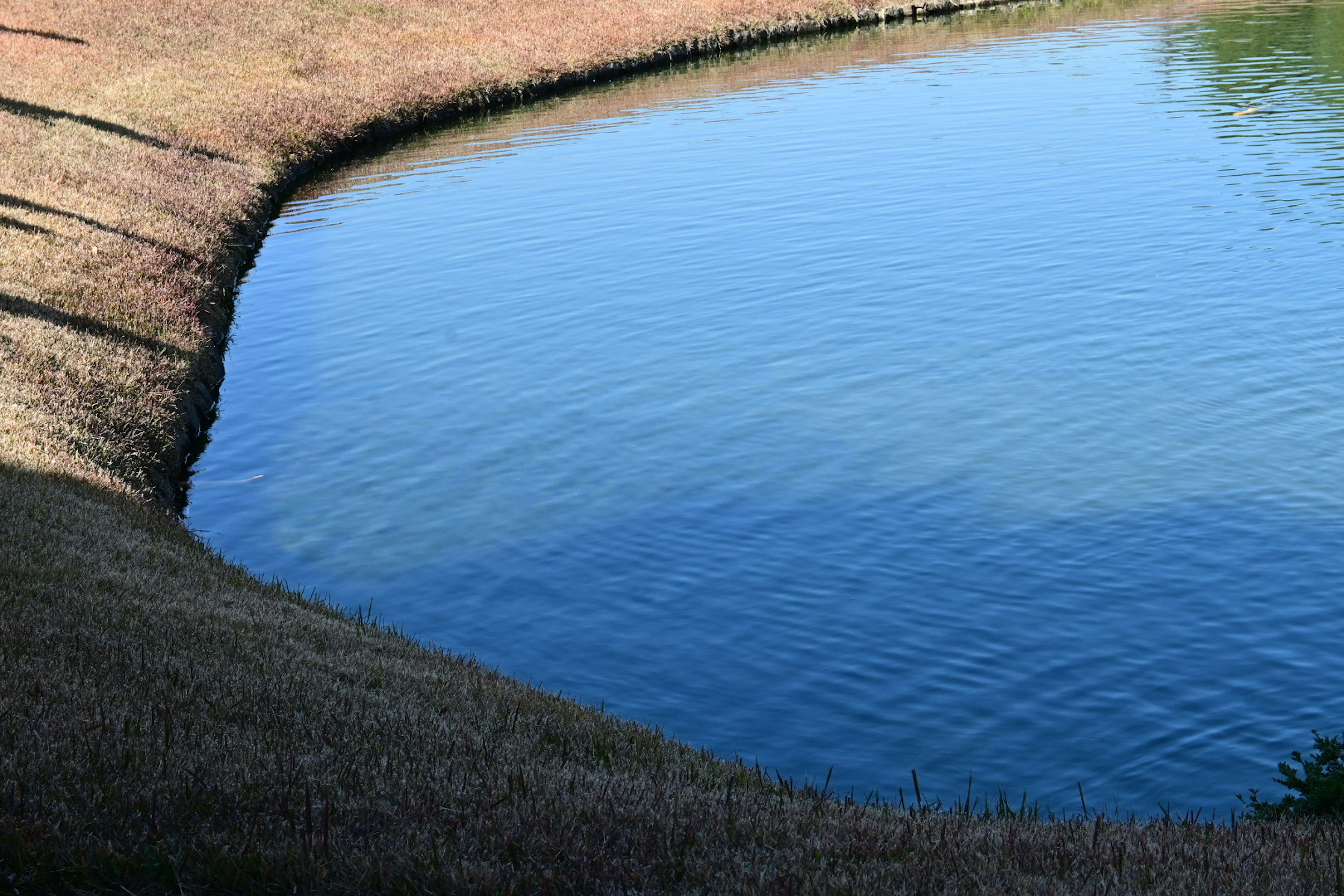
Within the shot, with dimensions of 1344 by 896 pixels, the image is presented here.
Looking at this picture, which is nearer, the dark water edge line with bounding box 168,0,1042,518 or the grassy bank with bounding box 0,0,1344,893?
the grassy bank with bounding box 0,0,1344,893

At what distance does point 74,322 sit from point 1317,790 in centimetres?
2038

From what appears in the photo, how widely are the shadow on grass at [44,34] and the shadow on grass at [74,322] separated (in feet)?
113

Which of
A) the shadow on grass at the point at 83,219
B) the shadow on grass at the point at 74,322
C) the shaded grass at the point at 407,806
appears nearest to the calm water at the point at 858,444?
the shadow on grass at the point at 74,322

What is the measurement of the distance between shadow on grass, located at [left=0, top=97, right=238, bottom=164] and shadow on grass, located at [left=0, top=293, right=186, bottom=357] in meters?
18.0

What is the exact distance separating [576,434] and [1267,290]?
13.2m

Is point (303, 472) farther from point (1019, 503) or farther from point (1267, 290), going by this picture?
point (1267, 290)

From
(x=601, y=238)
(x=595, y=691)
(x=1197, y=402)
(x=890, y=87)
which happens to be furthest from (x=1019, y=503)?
(x=890, y=87)

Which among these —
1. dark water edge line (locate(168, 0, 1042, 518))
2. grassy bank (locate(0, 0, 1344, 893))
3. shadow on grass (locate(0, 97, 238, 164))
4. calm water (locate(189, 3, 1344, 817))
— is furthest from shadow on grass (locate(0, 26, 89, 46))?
grassy bank (locate(0, 0, 1344, 893))

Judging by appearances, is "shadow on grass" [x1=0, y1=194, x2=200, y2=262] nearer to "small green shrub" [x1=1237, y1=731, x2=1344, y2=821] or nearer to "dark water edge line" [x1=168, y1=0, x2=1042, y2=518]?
"dark water edge line" [x1=168, y1=0, x2=1042, y2=518]

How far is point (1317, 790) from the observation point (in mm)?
9711

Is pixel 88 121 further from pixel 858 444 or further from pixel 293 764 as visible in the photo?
pixel 293 764

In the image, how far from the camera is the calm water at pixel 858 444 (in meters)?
13.8

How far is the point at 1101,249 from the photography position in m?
30.0

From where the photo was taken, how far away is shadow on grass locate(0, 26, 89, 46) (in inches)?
2100
